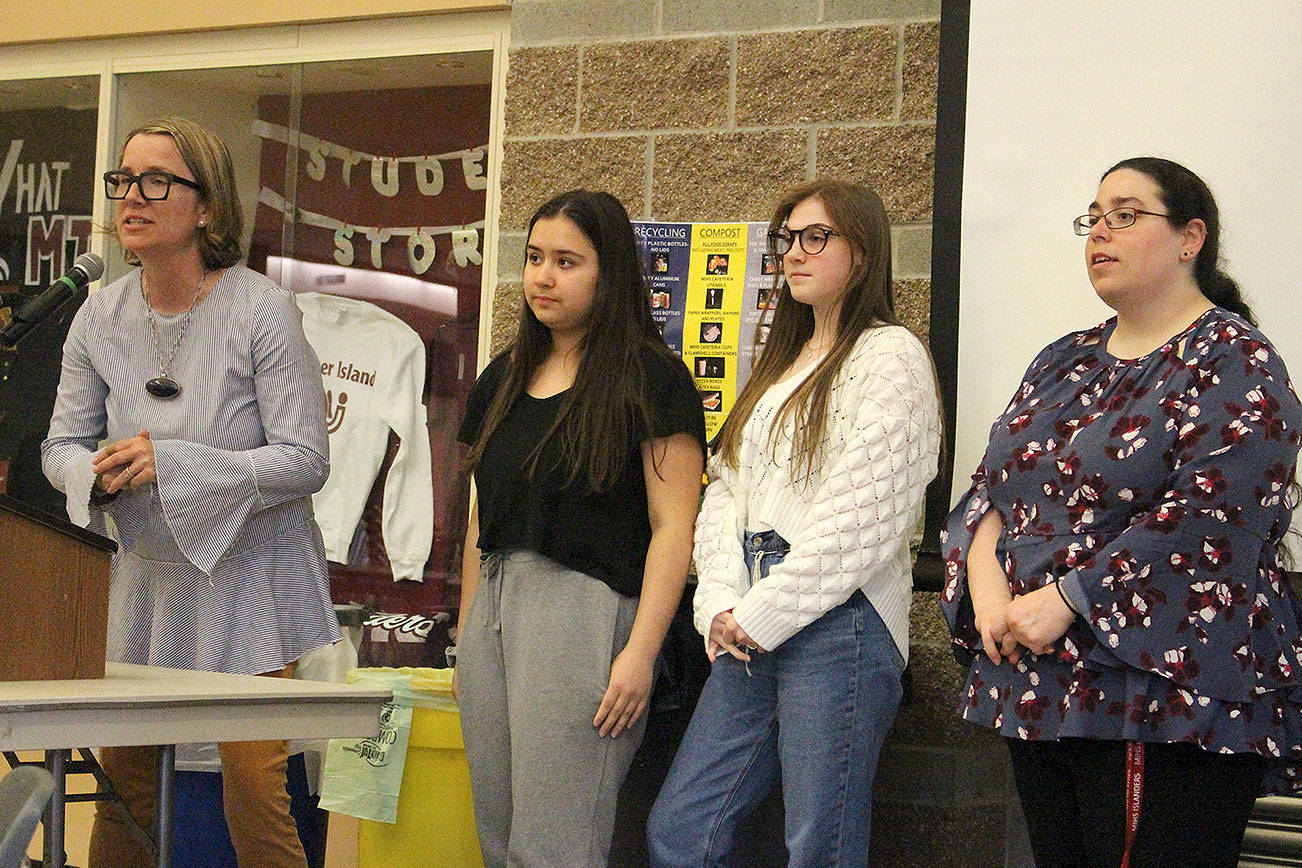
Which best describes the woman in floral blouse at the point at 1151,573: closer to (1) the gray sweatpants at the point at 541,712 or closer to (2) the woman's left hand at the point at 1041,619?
(2) the woman's left hand at the point at 1041,619

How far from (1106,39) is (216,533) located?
2.14 metres

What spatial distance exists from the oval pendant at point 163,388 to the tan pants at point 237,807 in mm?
605

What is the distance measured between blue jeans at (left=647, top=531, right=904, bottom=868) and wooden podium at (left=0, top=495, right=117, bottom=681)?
1013mm

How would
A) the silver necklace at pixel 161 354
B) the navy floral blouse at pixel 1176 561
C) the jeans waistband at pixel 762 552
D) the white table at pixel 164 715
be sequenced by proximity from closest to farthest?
1. the white table at pixel 164 715
2. the navy floral blouse at pixel 1176 561
3. the jeans waistband at pixel 762 552
4. the silver necklace at pixel 161 354

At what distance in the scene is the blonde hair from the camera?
9.45 ft

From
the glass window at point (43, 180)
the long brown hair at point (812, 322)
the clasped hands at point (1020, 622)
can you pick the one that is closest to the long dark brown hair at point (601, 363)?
the long brown hair at point (812, 322)

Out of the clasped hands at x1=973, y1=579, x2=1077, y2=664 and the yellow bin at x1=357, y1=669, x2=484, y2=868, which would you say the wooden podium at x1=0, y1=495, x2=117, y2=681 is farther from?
the clasped hands at x1=973, y1=579, x2=1077, y2=664

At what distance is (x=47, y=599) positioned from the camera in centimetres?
211

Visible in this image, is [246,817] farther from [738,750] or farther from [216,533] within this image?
[738,750]

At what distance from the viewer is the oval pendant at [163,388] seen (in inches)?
110

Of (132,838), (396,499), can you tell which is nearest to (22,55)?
(396,499)

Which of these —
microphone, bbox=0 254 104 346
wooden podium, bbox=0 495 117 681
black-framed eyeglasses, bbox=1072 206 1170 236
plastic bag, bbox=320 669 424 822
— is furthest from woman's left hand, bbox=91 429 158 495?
black-framed eyeglasses, bbox=1072 206 1170 236

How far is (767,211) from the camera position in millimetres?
3529

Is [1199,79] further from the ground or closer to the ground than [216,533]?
further from the ground
